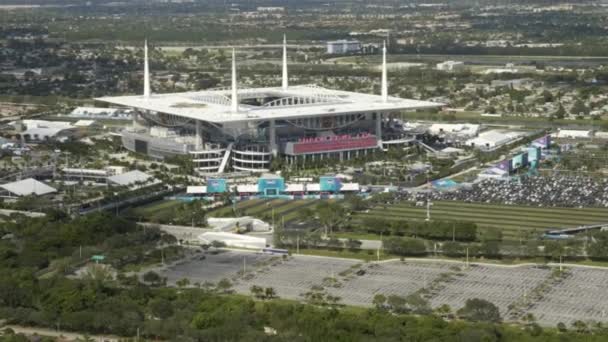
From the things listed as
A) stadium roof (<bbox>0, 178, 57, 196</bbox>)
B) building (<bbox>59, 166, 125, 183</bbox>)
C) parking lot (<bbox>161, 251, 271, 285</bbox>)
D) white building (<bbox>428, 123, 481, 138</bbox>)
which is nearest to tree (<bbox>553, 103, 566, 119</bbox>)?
white building (<bbox>428, 123, 481, 138</bbox>)

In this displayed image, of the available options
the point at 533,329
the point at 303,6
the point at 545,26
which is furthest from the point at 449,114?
the point at 303,6

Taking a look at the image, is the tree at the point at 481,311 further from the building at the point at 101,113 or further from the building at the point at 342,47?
the building at the point at 342,47

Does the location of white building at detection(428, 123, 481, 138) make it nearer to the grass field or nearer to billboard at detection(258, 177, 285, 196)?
billboard at detection(258, 177, 285, 196)

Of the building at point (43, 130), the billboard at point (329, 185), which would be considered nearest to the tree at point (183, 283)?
the billboard at point (329, 185)

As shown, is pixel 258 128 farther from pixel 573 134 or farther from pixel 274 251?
pixel 573 134

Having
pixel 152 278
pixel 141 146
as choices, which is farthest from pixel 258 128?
pixel 152 278

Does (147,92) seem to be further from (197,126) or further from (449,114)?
(449,114)
